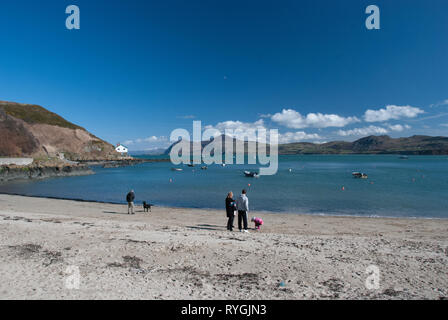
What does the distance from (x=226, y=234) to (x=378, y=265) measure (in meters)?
6.09

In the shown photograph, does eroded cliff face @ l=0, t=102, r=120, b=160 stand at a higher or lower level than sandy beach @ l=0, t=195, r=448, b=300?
higher

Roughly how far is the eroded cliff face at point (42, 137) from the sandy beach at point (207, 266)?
7191 cm

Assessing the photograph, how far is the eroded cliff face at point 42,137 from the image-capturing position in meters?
67.8

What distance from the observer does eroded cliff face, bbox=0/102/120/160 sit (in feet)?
222

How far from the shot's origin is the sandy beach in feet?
20.1

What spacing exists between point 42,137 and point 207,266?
11741cm

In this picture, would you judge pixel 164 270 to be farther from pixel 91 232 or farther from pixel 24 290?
pixel 91 232

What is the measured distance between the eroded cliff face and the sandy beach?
71.9 m

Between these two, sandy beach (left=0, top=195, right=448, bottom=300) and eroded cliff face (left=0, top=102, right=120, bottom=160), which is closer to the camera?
sandy beach (left=0, top=195, right=448, bottom=300)

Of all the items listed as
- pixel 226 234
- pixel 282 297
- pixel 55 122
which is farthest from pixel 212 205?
pixel 55 122

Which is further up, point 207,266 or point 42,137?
point 42,137

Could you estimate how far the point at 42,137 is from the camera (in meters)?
101

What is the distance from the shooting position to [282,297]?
5.95m

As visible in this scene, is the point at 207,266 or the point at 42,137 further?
the point at 42,137
